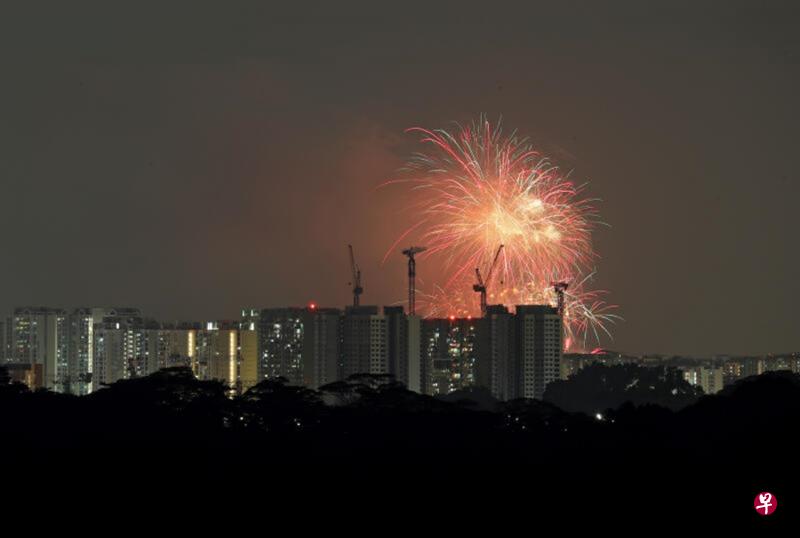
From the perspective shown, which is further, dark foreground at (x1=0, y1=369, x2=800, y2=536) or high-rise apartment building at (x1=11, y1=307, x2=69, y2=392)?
high-rise apartment building at (x1=11, y1=307, x2=69, y2=392)

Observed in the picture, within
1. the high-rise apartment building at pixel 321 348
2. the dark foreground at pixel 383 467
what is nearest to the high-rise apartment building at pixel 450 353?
the high-rise apartment building at pixel 321 348

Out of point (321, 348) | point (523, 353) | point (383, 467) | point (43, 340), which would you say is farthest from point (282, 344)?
point (383, 467)

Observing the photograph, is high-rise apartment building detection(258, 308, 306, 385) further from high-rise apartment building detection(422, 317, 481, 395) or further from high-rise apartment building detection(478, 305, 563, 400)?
high-rise apartment building detection(478, 305, 563, 400)

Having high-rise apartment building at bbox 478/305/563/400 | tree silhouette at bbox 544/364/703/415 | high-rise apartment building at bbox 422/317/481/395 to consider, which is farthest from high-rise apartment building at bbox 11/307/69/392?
tree silhouette at bbox 544/364/703/415

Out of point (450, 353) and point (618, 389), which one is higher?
point (450, 353)

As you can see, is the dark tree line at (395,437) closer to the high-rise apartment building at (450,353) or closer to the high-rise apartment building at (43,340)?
the high-rise apartment building at (450,353)

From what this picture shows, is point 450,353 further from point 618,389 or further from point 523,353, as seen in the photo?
point 618,389

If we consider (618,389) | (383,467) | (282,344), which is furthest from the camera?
(282,344)

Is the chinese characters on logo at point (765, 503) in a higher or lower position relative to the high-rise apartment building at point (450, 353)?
lower
